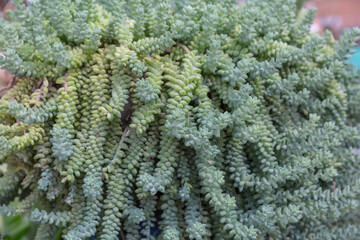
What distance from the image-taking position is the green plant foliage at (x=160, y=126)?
884 millimetres

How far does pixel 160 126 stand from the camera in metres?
0.94

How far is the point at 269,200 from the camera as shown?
0.97 m

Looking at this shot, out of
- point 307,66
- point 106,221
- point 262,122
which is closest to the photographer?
point 106,221

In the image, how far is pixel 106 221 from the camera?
0.87 metres

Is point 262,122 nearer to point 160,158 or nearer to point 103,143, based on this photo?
point 160,158

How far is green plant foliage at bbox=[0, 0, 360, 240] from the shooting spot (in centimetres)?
88

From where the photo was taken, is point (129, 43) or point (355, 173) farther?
point (355, 173)

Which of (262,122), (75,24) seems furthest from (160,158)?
(75,24)

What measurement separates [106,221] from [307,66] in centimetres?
81

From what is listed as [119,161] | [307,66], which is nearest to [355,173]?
[307,66]

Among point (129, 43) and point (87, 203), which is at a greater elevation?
point (129, 43)

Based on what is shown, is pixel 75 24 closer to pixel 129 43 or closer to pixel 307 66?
pixel 129 43

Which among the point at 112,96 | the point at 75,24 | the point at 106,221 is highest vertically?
the point at 75,24

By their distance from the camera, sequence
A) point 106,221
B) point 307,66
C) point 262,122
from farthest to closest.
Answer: point 307,66, point 262,122, point 106,221
